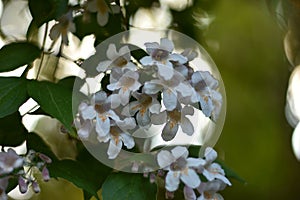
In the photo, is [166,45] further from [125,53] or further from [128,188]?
[128,188]

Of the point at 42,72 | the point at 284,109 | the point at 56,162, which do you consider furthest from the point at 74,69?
the point at 284,109

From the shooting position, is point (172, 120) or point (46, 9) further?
point (46, 9)

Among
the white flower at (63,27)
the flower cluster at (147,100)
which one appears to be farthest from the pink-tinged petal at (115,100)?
the white flower at (63,27)

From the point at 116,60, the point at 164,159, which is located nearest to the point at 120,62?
the point at 116,60

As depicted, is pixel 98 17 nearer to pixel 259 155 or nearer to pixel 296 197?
pixel 259 155

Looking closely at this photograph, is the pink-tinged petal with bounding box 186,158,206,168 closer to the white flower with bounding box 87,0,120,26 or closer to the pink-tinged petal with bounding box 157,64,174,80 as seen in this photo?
the pink-tinged petal with bounding box 157,64,174,80

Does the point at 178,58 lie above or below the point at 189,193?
above
